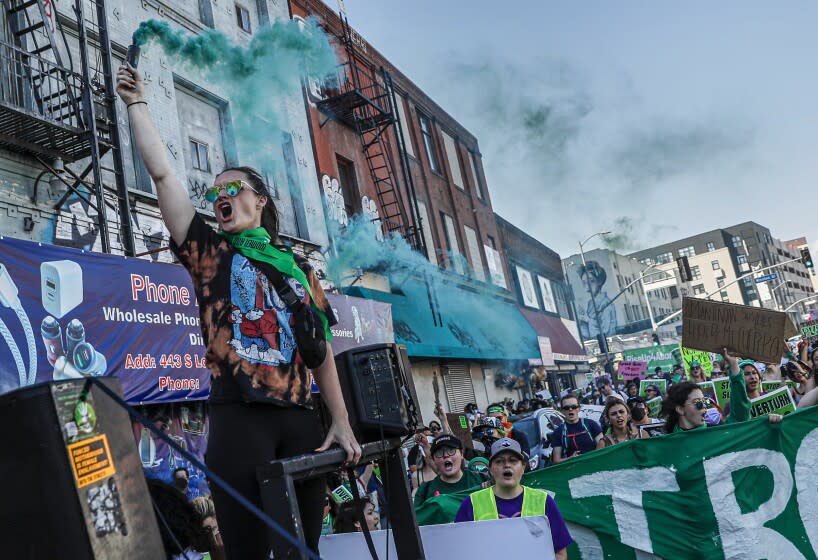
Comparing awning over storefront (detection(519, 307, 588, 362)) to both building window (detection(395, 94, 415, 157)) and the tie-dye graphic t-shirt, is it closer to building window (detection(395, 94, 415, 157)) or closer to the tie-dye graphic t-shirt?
building window (detection(395, 94, 415, 157))

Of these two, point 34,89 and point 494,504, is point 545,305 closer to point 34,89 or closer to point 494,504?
point 34,89

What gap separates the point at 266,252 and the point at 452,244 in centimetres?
2386

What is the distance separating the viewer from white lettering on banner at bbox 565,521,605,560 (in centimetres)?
538

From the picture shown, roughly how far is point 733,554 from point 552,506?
1487 millimetres

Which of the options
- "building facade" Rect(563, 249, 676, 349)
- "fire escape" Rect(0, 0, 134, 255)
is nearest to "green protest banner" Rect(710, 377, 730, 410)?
"fire escape" Rect(0, 0, 134, 255)

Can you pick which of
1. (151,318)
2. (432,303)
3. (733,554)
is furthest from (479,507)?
(432,303)

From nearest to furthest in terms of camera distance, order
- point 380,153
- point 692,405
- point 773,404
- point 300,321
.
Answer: point 300,321, point 692,405, point 773,404, point 380,153

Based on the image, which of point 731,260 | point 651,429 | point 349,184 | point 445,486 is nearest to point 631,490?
point 445,486

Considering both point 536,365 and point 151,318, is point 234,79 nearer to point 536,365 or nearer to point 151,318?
point 151,318

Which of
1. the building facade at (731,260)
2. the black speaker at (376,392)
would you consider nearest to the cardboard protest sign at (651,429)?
the black speaker at (376,392)

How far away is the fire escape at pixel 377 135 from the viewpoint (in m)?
20.2

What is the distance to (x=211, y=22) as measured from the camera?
51.1ft

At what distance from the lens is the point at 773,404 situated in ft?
23.4

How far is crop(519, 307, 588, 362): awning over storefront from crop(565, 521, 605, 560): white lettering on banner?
77.9ft
